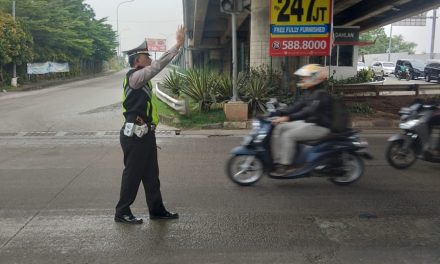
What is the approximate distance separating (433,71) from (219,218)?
32.5m

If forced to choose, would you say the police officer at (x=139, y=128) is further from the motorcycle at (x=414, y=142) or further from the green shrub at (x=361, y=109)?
the green shrub at (x=361, y=109)

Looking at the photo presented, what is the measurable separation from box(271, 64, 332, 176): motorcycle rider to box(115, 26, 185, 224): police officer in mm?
1928

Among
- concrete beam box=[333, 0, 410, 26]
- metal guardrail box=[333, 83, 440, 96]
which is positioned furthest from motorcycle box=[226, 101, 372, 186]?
concrete beam box=[333, 0, 410, 26]

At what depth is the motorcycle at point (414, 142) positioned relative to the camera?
744cm

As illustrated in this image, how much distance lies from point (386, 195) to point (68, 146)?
Result: 6.57 meters

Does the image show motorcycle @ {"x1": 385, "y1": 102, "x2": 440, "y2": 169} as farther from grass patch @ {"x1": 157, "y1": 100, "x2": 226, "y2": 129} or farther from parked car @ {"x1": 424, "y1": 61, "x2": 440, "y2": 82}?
parked car @ {"x1": 424, "y1": 61, "x2": 440, "y2": 82}

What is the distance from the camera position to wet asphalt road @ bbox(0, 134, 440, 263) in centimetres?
427

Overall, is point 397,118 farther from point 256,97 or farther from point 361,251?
point 361,251

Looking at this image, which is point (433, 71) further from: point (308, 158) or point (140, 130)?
point (140, 130)

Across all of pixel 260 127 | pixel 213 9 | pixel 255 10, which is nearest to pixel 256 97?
pixel 255 10

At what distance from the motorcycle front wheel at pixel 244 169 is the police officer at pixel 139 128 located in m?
1.67

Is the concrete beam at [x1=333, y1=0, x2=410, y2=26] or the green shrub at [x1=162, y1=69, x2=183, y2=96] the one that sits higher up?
the concrete beam at [x1=333, y1=0, x2=410, y2=26]

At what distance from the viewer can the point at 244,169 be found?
6551 mm

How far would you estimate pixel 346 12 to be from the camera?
29375 millimetres
